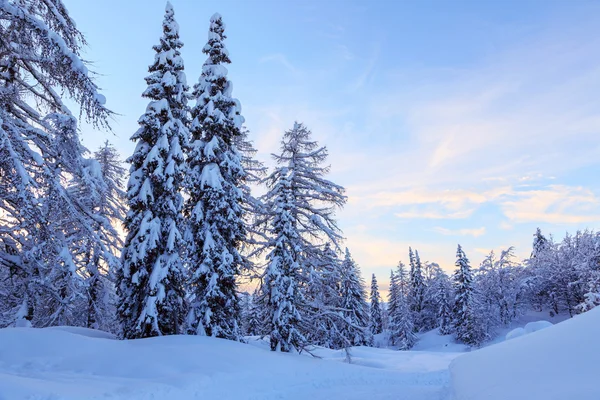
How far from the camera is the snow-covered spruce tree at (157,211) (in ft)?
49.5

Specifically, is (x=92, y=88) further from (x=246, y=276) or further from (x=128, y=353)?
(x=246, y=276)

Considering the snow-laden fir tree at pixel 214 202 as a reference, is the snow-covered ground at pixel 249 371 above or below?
below

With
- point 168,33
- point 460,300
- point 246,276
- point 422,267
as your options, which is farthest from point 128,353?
point 422,267

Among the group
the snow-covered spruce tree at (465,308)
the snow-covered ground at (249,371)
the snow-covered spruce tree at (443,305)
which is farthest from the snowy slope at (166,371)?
the snow-covered spruce tree at (443,305)

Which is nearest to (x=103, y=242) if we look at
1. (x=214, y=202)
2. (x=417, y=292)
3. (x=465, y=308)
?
(x=214, y=202)

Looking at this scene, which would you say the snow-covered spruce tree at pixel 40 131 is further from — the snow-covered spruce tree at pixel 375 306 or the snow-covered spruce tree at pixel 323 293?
the snow-covered spruce tree at pixel 375 306

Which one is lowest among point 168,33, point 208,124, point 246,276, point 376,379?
point 376,379

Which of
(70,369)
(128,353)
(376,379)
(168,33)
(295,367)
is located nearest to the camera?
(70,369)

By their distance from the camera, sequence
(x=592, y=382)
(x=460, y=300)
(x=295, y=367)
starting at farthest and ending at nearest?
(x=460, y=300) < (x=295, y=367) < (x=592, y=382)

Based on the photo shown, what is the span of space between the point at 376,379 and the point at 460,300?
44.3 m

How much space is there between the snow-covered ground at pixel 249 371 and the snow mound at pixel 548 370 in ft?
0.06

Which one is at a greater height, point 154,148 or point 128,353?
point 154,148

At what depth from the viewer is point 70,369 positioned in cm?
947

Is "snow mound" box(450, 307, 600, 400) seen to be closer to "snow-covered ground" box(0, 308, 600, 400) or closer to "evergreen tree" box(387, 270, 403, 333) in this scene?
"snow-covered ground" box(0, 308, 600, 400)
